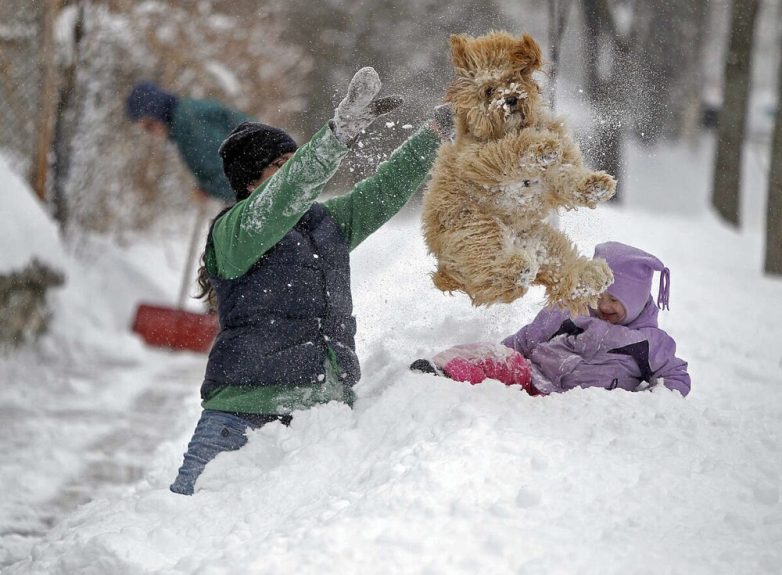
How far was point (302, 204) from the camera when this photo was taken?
272 cm

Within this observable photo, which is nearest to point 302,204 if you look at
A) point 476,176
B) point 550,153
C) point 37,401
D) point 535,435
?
point 476,176

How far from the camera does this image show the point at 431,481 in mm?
2244

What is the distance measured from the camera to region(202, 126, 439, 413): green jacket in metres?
2.68

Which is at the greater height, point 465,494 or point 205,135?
point 465,494

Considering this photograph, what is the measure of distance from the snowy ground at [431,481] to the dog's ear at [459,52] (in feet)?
2.24

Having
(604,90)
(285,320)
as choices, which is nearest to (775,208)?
(604,90)

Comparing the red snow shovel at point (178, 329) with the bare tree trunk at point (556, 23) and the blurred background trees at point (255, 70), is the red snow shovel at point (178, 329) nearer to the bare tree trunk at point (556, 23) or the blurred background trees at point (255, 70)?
the blurred background trees at point (255, 70)

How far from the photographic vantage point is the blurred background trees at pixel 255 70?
450 cm

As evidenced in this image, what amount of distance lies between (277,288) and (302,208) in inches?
12.9

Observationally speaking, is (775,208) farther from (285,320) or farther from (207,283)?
(285,320)

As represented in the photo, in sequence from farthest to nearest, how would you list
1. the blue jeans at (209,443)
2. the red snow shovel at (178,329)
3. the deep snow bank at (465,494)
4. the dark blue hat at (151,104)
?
the red snow shovel at (178,329), the dark blue hat at (151,104), the blue jeans at (209,443), the deep snow bank at (465,494)

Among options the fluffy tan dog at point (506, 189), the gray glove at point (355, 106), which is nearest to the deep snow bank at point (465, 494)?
the fluffy tan dog at point (506, 189)

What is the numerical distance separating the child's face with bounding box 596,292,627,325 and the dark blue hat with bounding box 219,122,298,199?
119cm

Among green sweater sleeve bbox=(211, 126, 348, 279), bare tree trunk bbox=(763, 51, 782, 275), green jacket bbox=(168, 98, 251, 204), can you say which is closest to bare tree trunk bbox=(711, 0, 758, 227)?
bare tree trunk bbox=(763, 51, 782, 275)
